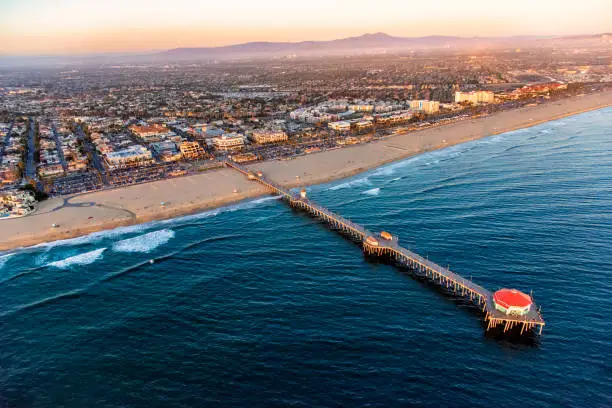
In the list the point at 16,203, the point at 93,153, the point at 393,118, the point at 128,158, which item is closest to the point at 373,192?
the point at 128,158

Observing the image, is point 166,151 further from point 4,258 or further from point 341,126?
point 4,258

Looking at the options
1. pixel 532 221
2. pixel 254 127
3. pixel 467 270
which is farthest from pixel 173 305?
pixel 254 127

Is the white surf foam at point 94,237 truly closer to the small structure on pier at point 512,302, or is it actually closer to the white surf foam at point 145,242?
the white surf foam at point 145,242

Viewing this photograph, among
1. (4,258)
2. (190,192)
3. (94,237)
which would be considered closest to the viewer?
(4,258)

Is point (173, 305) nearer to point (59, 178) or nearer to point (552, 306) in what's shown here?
point (552, 306)

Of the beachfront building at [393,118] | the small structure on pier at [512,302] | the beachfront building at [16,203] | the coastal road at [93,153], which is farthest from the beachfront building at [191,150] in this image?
the small structure on pier at [512,302]

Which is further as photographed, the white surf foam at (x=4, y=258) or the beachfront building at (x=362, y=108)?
the beachfront building at (x=362, y=108)
